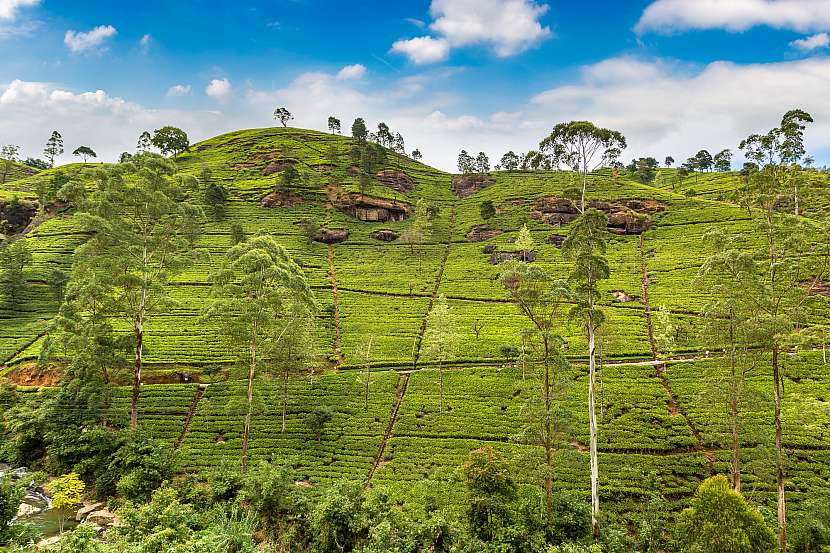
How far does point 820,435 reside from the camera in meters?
31.9

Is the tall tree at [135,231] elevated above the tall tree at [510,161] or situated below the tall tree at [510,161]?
below

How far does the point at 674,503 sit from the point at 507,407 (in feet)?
50.3

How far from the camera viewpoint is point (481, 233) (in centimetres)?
10144

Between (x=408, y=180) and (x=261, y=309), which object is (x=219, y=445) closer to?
(x=261, y=309)

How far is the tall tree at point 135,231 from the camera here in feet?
101

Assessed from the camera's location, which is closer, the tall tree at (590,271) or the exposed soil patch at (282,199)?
the tall tree at (590,271)

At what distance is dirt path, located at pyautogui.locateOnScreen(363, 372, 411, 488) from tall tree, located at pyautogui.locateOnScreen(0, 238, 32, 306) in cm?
6130

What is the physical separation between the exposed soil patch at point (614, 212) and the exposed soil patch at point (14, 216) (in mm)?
125228

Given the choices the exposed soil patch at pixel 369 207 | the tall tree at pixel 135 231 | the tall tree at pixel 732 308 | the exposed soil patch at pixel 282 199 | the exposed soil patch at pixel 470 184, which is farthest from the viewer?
the exposed soil patch at pixel 470 184

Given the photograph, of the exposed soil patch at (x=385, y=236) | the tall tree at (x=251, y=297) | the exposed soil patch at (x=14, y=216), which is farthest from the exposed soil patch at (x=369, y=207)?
the tall tree at (x=251, y=297)

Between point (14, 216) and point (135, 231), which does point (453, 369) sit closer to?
point (135, 231)

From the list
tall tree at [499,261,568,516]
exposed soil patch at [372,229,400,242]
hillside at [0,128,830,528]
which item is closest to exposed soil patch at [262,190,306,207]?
hillside at [0,128,830,528]

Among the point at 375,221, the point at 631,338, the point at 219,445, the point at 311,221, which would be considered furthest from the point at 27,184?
the point at 631,338

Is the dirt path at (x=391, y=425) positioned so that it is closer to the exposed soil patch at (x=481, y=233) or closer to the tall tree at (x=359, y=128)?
the exposed soil patch at (x=481, y=233)
